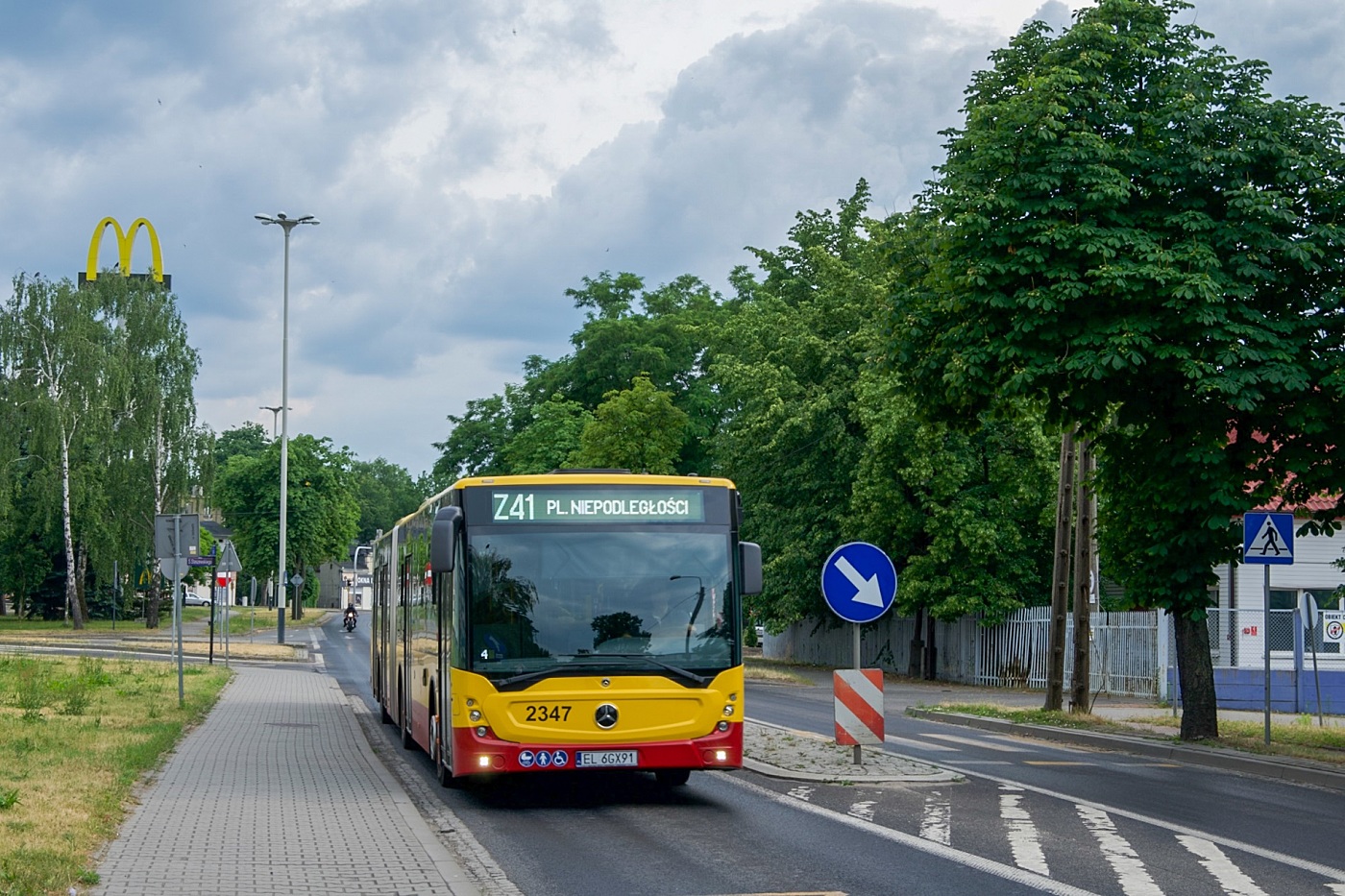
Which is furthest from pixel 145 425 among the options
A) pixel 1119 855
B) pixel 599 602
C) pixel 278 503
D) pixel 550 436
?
pixel 1119 855

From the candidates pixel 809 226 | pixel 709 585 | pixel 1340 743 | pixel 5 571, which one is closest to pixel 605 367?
pixel 809 226

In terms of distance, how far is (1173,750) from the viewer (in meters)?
18.9

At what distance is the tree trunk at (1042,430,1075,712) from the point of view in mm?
24406

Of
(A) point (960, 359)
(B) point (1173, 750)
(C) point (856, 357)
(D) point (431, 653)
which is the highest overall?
(C) point (856, 357)

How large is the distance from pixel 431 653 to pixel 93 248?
189ft

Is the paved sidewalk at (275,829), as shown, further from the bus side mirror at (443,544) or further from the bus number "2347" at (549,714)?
the bus side mirror at (443,544)

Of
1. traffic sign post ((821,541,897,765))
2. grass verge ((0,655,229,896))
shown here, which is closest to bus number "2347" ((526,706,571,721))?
grass verge ((0,655,229,896))

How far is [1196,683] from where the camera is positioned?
787 inches

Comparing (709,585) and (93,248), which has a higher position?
(93,248)

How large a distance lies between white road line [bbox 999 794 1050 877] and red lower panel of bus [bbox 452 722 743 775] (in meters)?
2.36

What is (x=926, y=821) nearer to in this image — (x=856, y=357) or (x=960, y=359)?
(x=960, y=359)

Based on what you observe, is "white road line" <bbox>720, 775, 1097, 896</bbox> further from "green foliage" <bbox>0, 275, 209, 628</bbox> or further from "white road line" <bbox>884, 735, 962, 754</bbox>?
"green foliage" <bbox>0, 275, 209, 628</bbox>

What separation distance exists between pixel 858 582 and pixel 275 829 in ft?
21.9

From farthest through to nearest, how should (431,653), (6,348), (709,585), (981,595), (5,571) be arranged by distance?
(5,571), (6,348), (981,595), (431,653), (709,585)
